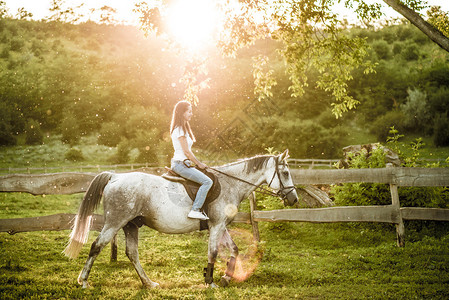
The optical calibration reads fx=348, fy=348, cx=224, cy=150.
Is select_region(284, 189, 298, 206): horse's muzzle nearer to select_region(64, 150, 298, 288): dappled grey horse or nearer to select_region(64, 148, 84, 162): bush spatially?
select_region(64, 150, 298, 288): dappled grey horse

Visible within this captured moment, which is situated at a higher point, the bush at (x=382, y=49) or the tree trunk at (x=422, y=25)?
the bush at (x=382, y=49)

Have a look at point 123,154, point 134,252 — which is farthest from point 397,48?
point 134,252

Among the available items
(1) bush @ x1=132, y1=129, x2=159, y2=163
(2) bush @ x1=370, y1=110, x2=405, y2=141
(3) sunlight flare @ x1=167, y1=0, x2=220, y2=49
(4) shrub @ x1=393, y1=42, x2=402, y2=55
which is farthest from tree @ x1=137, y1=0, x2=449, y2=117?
(4) shrub @ x1=393, y1=42, x2=402, y2=55

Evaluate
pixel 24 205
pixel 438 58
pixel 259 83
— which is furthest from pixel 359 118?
pixel 24 205

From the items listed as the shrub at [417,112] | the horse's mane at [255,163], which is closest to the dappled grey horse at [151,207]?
the horse's mane at [255,163]

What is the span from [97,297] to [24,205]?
40.2ft

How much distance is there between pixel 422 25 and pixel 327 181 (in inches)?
180

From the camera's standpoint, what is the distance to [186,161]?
5723 mm

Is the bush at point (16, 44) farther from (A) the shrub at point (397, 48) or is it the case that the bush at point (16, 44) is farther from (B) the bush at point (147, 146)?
(A) the shrub at point (397, 48)

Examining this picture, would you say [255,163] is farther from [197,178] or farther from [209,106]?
[209,106]

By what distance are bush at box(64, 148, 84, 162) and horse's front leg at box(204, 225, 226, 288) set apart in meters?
36.5

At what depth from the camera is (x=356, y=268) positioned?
652 centimetres

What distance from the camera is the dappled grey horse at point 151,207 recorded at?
18.1 feet

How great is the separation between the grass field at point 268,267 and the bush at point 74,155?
3142 cm
